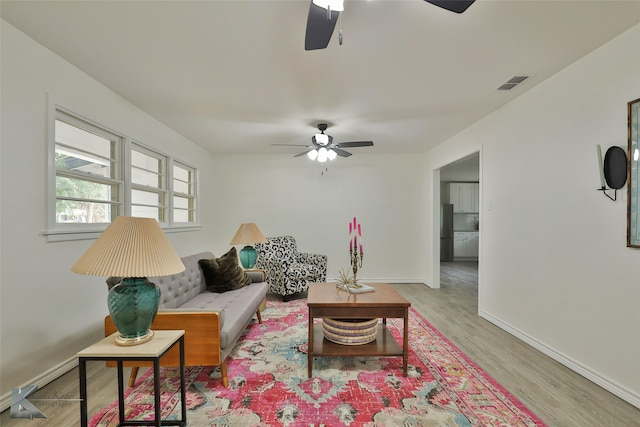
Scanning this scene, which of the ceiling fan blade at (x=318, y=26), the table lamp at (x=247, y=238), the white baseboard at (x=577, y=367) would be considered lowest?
the white baseboard at (x=577, y=367)

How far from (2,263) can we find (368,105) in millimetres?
3303

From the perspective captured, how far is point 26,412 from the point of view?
5.63ft

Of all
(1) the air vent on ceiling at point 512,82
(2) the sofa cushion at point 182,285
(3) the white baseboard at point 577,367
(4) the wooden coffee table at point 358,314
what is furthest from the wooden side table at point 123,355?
(1) the air vent on ceiling at point 512,82

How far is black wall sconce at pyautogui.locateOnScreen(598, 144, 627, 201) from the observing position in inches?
79.4

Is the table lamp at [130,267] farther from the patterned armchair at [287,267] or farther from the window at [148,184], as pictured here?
the patterned armchair at [287,267]

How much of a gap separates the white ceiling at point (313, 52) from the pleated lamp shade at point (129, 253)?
134 cm

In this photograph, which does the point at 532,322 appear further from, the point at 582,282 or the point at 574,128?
the point at 574,128

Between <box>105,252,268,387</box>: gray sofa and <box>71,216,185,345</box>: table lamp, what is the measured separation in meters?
0.41

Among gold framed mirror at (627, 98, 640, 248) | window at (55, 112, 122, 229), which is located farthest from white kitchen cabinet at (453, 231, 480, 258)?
window at (55, 112, 122, 229)

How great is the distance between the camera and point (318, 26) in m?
1.52

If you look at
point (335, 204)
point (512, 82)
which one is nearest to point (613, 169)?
point (512, 82)

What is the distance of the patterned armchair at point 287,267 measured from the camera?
14.1 feet

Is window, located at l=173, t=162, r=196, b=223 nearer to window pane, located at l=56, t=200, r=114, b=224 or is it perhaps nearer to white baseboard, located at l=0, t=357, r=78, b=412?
window pane, located at l=56, t=200, r=114, b=224

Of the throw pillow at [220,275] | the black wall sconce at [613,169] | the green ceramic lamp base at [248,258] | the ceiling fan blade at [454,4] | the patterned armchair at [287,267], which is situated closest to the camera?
the ceiling fan blade at [454,4]
